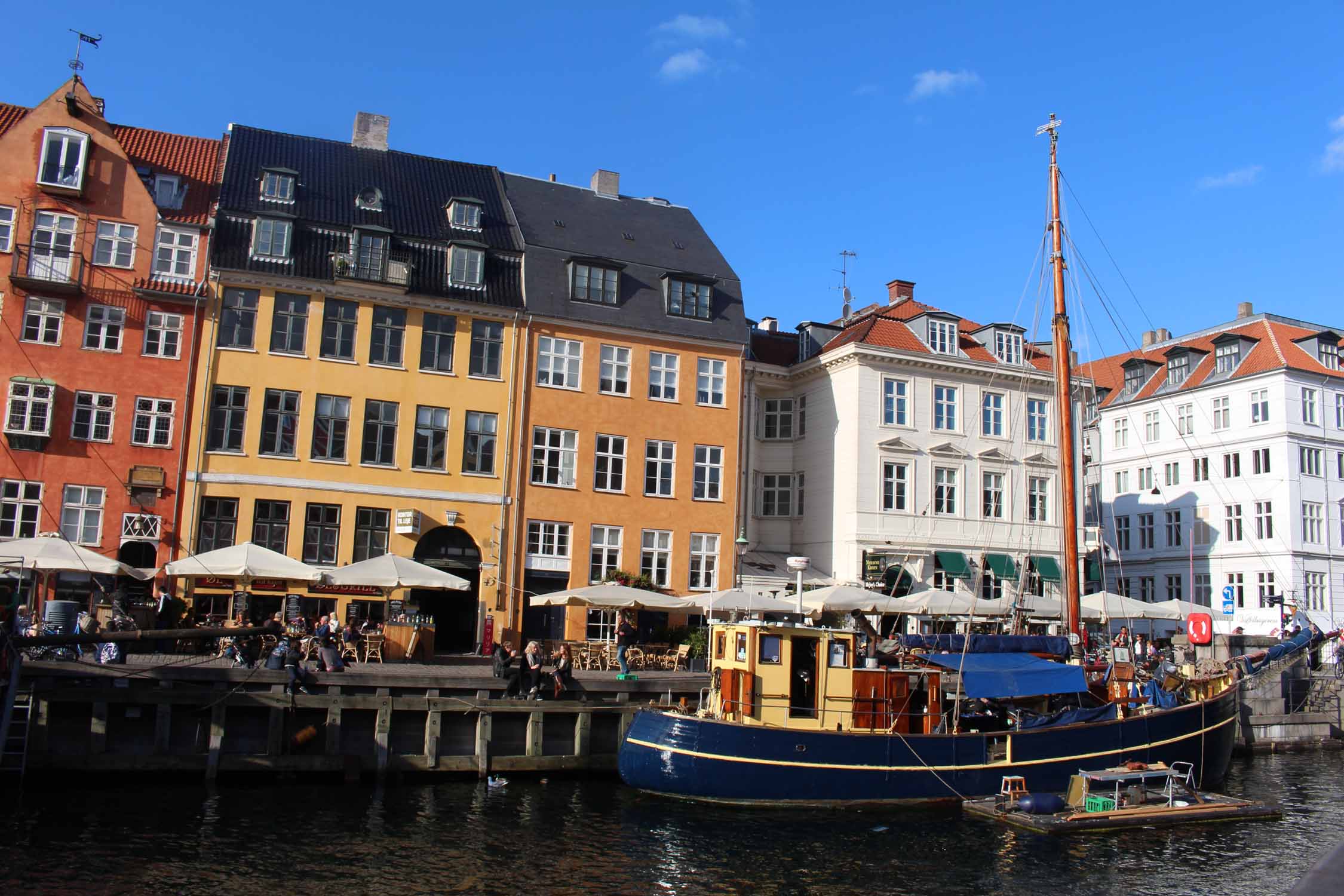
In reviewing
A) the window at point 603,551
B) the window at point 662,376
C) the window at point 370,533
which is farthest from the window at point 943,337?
the window at point 370,533

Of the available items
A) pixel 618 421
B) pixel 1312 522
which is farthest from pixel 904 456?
pixel 1312 522

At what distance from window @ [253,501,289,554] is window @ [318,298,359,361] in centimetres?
503

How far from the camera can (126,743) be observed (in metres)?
23.6

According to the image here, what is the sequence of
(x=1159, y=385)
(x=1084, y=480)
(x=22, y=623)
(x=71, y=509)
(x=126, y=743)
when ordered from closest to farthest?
(x=126, y=743) → (x=22, y=623) → (x=71, y=509) → (x=1084, y=480) → (x=1159, y=385)

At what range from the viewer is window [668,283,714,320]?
4091 centimetres

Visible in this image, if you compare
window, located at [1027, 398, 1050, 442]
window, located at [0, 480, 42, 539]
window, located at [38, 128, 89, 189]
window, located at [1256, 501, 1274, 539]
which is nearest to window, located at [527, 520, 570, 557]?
window, located at [0, 480, 42, 539]

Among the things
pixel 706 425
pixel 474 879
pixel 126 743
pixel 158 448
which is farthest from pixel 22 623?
pixel 706 425

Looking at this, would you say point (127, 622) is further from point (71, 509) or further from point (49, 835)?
point (49, 835)

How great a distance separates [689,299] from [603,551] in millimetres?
9930

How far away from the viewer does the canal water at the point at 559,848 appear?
54.5 feet

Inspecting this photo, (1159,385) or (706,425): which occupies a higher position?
(1159,385)

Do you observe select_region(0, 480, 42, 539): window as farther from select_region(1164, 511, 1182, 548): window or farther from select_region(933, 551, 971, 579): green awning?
select_region(1164, 511, 1182, 548): window

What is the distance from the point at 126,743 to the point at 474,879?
10905 mm

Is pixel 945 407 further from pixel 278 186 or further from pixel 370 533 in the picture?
pixel 278 186
